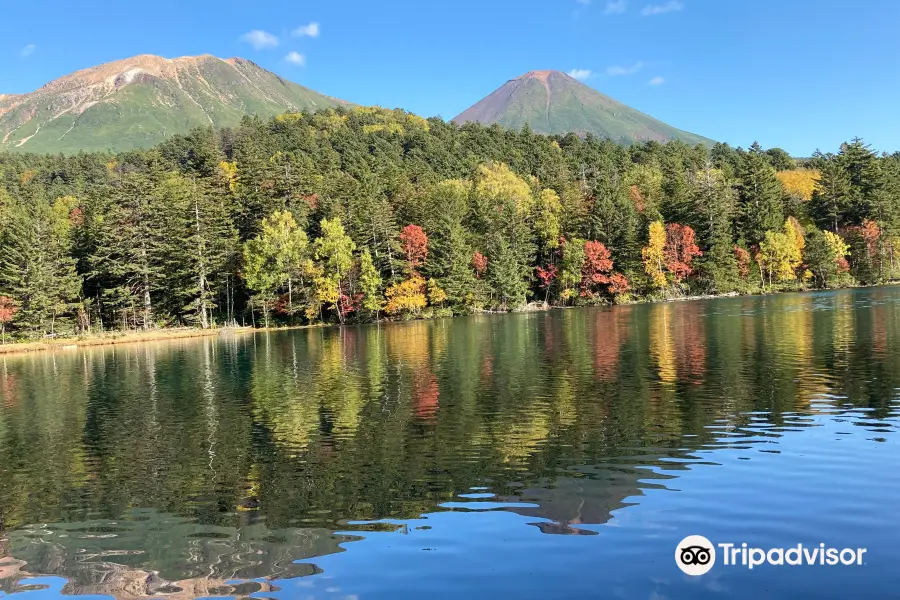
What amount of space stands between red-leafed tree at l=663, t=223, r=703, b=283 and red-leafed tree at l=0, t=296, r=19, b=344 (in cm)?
8171

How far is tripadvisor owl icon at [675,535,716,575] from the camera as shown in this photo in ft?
26.5

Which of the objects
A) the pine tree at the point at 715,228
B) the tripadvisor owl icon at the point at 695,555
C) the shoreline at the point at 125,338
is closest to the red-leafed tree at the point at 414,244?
the shoreline at the point at 125,338

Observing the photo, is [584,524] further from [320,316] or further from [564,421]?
[320,316]

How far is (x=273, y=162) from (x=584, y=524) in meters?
91.0

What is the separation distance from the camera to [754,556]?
8.32m

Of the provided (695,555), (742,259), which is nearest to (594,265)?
(742,259)

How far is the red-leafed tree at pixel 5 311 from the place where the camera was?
208ft

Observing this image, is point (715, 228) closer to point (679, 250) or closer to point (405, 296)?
point (679, 250)

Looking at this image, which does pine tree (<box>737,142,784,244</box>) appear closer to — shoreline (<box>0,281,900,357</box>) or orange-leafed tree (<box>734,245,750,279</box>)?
orange-leafed tree (<box>734,245,750,279</box>)

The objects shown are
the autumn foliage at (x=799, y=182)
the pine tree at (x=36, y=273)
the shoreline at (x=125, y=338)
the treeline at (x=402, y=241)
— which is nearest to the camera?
the shoreline at (x=125, y=338)

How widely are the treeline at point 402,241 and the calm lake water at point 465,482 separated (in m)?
49.2

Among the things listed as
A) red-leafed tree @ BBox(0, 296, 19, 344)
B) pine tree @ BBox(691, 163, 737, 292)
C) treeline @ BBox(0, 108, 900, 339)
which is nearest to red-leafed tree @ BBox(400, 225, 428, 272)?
treeline @ BBox(0, 108, 900, 339)

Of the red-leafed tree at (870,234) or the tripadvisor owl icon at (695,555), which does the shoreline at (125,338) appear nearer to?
the red-leafed tree at (870,234)

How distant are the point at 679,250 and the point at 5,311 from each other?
3363 inches
